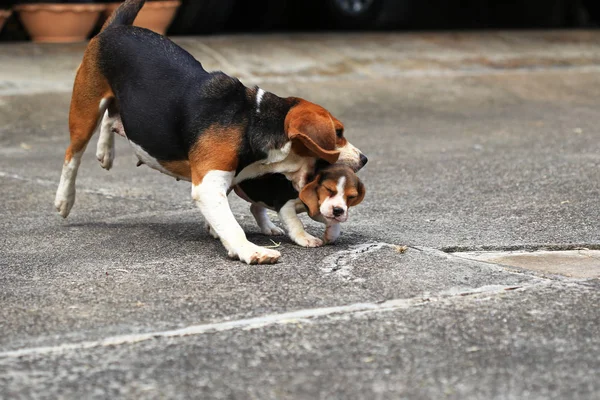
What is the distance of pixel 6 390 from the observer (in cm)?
326

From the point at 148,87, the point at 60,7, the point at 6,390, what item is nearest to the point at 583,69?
the point at 60,7

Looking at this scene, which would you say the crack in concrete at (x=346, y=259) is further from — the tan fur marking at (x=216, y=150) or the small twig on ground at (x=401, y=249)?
the tan fur marking at (x=216, y=150)

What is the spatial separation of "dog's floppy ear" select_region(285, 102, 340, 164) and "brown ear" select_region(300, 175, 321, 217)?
0.45ft

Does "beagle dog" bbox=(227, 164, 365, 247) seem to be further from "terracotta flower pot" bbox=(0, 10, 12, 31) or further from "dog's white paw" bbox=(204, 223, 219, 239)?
"terracotta flower pot" bbox=(0, 10, 12, 31)

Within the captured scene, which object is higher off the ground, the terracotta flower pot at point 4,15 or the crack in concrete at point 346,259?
the crack in concrete at point 346,259

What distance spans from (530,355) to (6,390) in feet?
5.68

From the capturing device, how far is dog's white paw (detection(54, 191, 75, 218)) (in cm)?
568

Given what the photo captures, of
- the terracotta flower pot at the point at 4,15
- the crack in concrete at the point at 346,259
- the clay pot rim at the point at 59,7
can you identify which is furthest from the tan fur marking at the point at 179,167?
the terracotta flower pot at the point at 4,15

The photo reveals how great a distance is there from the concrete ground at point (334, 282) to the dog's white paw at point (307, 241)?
55 millimetres

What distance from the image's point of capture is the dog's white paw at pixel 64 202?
18.6ft

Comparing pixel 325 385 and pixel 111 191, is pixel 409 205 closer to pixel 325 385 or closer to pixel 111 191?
pixel 111 191

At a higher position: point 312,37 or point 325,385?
point 325,385

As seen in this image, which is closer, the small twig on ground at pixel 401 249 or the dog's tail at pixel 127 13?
the small twig on ground at pixel 401 249

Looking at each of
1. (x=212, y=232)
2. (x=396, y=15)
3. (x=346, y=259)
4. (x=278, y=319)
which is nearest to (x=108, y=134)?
(x=212, y=232)
